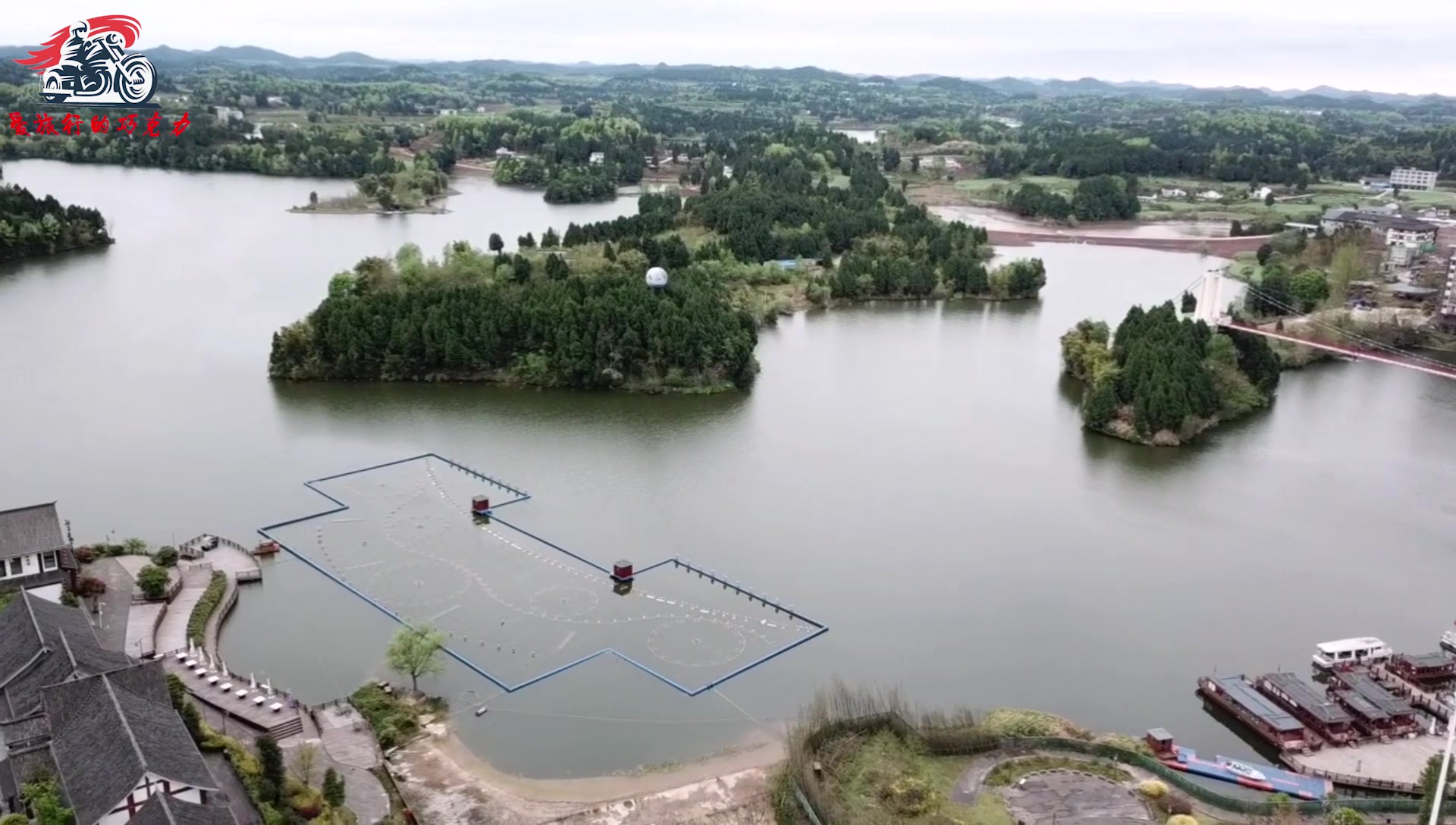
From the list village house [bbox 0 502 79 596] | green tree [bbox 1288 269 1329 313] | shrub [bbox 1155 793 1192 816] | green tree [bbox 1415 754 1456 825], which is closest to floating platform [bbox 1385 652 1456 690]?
green tree [bbox 1415 754 1456 825]

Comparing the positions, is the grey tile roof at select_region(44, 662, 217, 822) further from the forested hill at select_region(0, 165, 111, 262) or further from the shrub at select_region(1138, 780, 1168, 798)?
the forested hill at select_region(0, 165, 111, 262)

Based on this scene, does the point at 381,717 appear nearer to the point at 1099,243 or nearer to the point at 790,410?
the point at 790,410

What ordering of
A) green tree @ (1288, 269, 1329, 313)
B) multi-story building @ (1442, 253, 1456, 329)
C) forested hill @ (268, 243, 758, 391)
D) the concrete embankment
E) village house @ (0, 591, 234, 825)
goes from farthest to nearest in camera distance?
the concrete embankment, green tree @ (1288, 269, 1329, 313), multi-story building @ (1442, 253, 1456, 329), forested hill @ (268, 243, 758, 391), village house @ (0, 591, 234, 825)

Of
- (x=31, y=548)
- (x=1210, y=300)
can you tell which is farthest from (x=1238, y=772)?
(x=1210, y=300)

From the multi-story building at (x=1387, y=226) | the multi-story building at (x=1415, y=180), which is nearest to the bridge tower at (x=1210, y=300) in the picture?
the multi-story building at (x=1387, y=226)

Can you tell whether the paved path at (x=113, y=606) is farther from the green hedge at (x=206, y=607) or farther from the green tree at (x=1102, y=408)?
the green tree at (x=1102, y=408)

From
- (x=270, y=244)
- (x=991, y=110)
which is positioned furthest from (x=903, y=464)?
(x=991, y=110)
